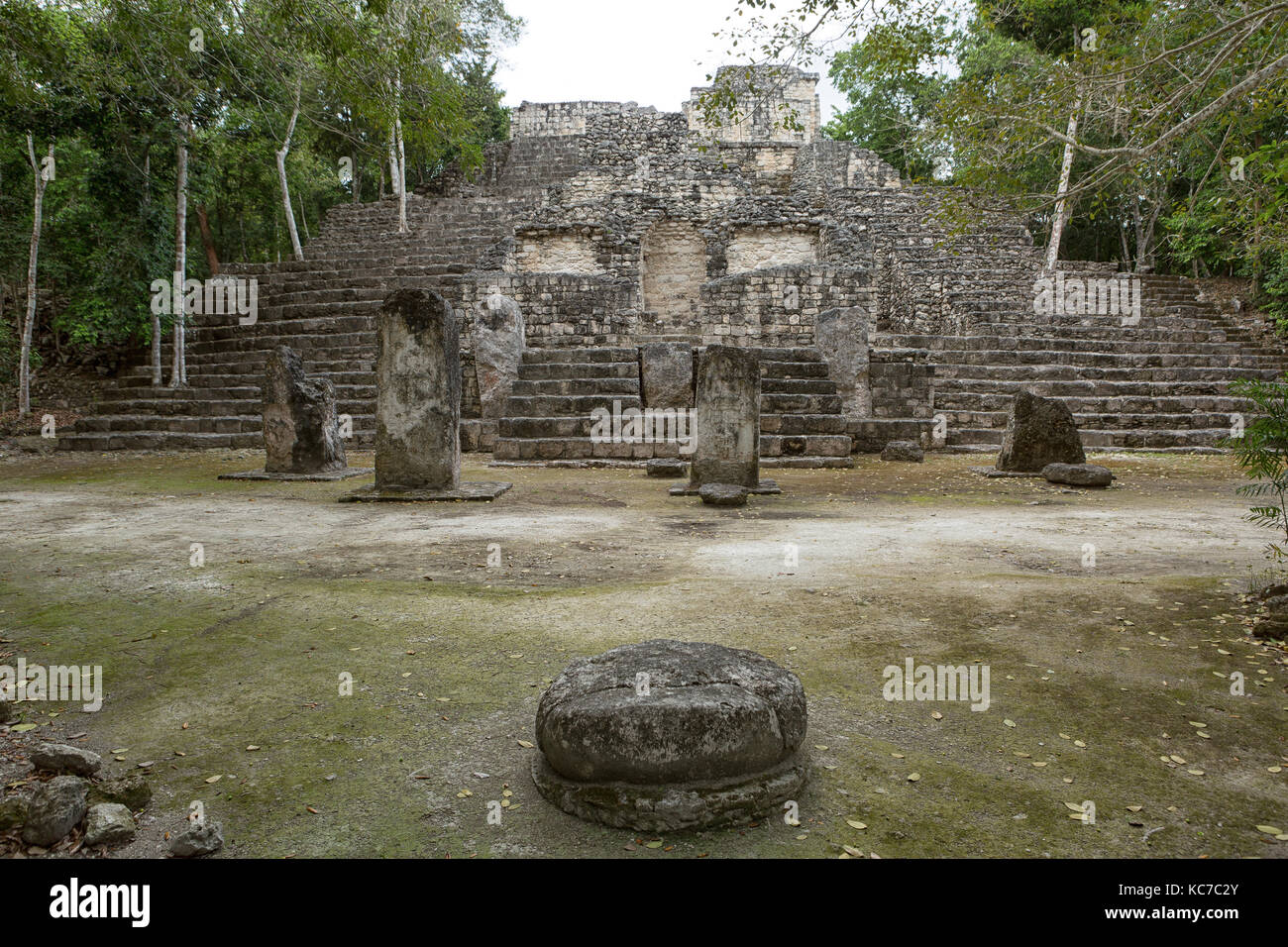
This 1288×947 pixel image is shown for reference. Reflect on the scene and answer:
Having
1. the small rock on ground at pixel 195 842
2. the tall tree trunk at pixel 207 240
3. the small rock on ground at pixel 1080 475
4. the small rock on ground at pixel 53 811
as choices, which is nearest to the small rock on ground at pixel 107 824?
the small rock on ground at pixel 53 811

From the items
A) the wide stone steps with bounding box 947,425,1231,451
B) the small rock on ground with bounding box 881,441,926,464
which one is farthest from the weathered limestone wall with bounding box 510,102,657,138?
the small rock on ground with bounding box 881,441,926,464

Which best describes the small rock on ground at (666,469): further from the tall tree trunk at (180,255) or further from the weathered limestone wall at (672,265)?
the tall tree trunk at (180,255)

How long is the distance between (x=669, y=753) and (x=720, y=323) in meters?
13.3

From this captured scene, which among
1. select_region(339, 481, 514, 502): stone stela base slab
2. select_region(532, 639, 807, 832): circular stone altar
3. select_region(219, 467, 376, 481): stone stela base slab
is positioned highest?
select_region(219, 467, 376, 481): stone stela base slab

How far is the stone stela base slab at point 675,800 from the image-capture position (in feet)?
6.62

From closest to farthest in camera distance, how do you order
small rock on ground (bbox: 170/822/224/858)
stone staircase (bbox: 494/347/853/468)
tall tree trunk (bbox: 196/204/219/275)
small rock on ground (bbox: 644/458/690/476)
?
1. small rock on ground (bbox: 170/822/224/858)
2. small rock on ground (bbox: 644/458/690/476)
3. stone staircase (bbox: 494/347/853/468)
4. tall tree trunk (bbox: 196/204/219/275)

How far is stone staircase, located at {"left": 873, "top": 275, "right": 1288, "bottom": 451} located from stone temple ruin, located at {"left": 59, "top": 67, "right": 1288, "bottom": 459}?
4cm

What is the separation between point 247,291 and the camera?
17.2 metres

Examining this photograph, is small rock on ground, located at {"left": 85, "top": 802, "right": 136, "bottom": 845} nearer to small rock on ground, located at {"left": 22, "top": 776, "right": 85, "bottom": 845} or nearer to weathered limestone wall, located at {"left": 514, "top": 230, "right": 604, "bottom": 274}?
small rock on ground, located at {"left": 22, "top": 776, "right": 85, "bottom": 845}

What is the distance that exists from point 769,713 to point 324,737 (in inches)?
57.3

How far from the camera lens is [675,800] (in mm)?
2029

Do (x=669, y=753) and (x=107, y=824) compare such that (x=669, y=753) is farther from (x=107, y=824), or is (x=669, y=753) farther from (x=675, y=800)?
(x=107, y=824)

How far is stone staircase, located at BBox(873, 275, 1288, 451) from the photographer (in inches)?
499

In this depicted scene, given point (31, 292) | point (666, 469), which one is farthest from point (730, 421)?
point (31, 292)
